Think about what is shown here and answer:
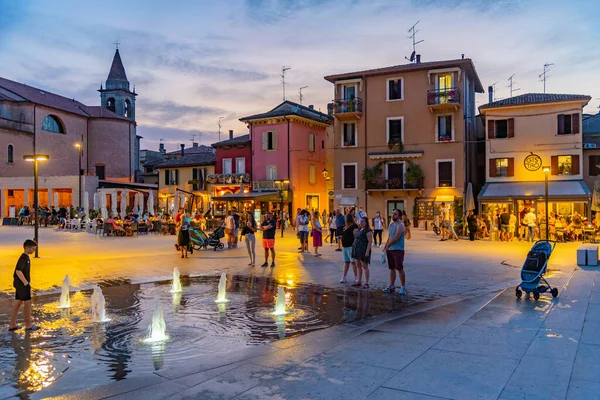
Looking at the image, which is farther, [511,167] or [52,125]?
[52,125]

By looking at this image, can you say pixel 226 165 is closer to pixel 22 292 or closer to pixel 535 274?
pixel 535 274

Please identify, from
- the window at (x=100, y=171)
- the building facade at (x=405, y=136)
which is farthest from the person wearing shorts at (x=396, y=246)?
the window at (x=100, y=171)

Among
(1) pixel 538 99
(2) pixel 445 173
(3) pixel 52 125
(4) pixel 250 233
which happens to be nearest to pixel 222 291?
(4) pixel 250 233

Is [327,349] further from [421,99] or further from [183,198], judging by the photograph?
[421,99]

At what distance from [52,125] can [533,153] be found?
1806 inches

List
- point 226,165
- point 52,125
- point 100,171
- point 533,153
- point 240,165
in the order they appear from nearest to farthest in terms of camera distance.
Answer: point 533,153 → point 240,165 → point 226,165 → point 52,125 → point 100,171

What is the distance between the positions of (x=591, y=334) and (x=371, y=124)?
3085 cm

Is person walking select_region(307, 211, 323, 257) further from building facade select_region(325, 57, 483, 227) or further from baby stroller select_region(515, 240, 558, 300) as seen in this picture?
building facade select_region(325, 57, 483, 227)

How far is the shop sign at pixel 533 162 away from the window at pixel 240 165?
935 inches

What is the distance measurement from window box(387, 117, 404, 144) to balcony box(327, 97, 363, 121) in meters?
2.32

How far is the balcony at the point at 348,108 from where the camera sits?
3644 cm

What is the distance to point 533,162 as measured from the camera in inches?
1240

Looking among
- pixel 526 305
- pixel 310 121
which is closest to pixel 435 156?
pixel 310 121

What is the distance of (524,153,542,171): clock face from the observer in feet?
103
